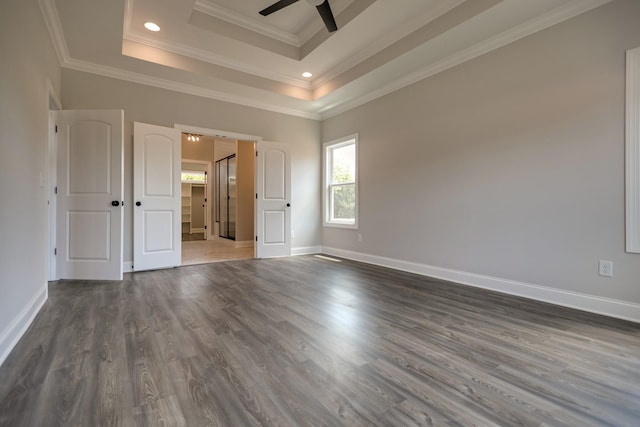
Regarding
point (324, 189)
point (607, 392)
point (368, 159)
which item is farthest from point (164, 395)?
point (324, 189)

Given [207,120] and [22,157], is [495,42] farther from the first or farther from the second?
[22,157]

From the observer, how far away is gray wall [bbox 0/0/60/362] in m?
1.82

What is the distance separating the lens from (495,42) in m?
3.11

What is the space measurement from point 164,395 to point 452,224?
333 cm

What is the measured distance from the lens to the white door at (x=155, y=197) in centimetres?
403

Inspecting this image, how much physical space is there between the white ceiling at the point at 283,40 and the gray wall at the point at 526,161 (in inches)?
11.2

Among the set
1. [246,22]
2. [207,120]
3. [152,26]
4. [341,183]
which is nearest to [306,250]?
[341,183]

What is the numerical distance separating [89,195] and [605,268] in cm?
542

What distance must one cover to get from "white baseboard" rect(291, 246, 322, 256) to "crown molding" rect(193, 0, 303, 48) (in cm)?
339

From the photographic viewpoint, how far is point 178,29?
137 inches

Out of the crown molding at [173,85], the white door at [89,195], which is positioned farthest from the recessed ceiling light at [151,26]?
the white door at [89,195]

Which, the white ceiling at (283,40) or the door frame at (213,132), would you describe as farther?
the door frame at (213,132)

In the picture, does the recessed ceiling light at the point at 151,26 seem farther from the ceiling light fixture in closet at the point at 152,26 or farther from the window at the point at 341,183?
the window at the point at 341,183

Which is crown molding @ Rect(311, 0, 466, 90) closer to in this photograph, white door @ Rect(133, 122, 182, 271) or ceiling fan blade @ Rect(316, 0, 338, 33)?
ceiling fan blade @ Rect(316, 0, 338, 33)
